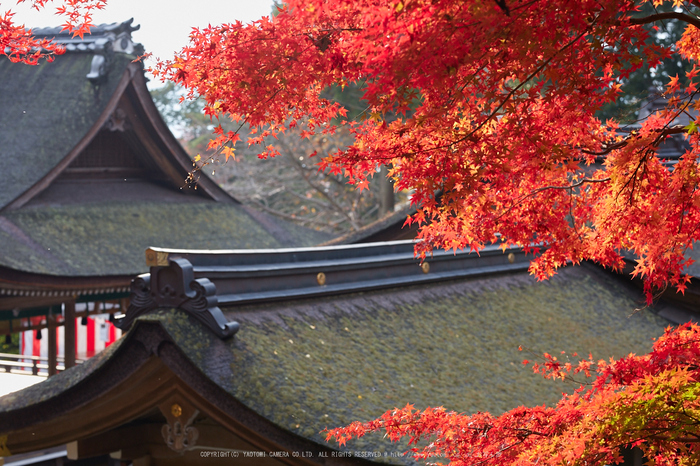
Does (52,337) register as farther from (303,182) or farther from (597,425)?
(303,182)

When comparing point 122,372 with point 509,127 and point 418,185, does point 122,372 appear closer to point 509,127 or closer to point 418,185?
point 418,185

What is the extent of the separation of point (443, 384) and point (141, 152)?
33.9 feet

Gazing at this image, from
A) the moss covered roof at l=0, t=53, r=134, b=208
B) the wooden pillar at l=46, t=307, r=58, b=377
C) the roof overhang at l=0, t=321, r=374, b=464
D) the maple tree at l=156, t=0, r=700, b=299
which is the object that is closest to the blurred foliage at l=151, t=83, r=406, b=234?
the moss covered roof at l=0, t=53, r=134, b=208

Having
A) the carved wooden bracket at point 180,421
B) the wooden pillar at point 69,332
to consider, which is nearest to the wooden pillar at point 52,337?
the wooden pillar at point 69,332

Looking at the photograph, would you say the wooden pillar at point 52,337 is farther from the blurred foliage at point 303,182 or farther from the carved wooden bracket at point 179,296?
the carved wooden bracket at point 179,296

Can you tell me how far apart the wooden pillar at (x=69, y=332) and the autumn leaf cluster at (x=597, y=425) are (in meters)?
8.49

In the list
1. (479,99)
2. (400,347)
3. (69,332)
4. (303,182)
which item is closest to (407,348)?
(400,347)

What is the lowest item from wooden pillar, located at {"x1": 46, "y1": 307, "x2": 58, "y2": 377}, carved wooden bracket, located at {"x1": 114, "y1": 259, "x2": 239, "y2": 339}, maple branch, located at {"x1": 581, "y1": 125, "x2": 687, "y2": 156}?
wooden pillar, located at {"x1": 46, "y1": 307, "x2": 58, "y2": 377}

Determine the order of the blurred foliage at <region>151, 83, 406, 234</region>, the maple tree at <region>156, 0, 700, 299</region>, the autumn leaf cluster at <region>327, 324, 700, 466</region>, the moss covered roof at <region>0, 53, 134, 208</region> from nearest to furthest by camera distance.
Answer: 1. the maple tree at <region>156, 0, 700, 299</region>
2. the autumn leaf cluster at <region>327, 324, 700, 466</region>
3. the moss covered roof at <region>0, 53, 134, 208</region>
4. the blurred foliage at <region>151, 83, 406, 234</region>

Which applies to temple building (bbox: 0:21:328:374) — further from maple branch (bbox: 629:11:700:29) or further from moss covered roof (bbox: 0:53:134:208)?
maple branch (bbox: 629:11:700:29)

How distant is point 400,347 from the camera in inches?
206

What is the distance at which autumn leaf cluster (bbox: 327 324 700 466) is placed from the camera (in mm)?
2494

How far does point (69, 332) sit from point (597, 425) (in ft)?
33.0

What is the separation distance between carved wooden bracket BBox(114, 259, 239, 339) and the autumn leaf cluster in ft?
3.39
